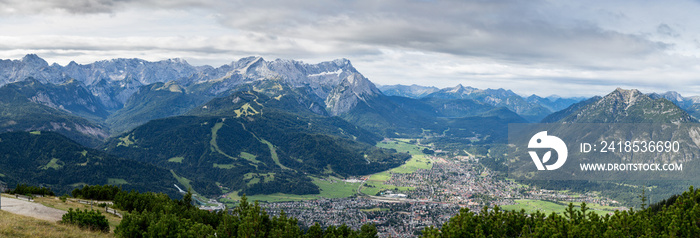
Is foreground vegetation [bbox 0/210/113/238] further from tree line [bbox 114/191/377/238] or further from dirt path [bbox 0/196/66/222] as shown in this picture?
A: tree line [bbox 114/191/377/238]

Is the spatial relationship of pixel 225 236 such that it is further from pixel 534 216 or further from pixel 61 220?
pixel 534 216

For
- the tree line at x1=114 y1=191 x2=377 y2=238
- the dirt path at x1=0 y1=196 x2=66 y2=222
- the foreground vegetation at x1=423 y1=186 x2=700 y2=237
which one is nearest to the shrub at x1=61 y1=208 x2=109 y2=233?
the dirt path at x1=0 y1=196 x2=66 y2=222

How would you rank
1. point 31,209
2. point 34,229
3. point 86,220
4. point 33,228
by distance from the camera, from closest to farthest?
point 34,229 < point 33,228 < point 86,220 < point 31,209

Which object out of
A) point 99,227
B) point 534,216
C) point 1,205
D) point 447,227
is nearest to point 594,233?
point 534,216

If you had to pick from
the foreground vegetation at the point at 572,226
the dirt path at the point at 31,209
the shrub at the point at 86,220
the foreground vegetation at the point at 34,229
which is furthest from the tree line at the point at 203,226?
the foreground vegetation at the point at 572,226

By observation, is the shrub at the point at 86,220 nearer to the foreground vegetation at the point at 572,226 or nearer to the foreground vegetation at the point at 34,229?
the foreground vegetation at the point at 34,229

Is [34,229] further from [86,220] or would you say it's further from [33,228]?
[86,220]

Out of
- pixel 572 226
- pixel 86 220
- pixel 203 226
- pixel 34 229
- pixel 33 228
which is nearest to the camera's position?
pixel 34 229

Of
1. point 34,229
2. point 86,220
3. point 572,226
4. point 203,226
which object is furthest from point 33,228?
point 572,226
